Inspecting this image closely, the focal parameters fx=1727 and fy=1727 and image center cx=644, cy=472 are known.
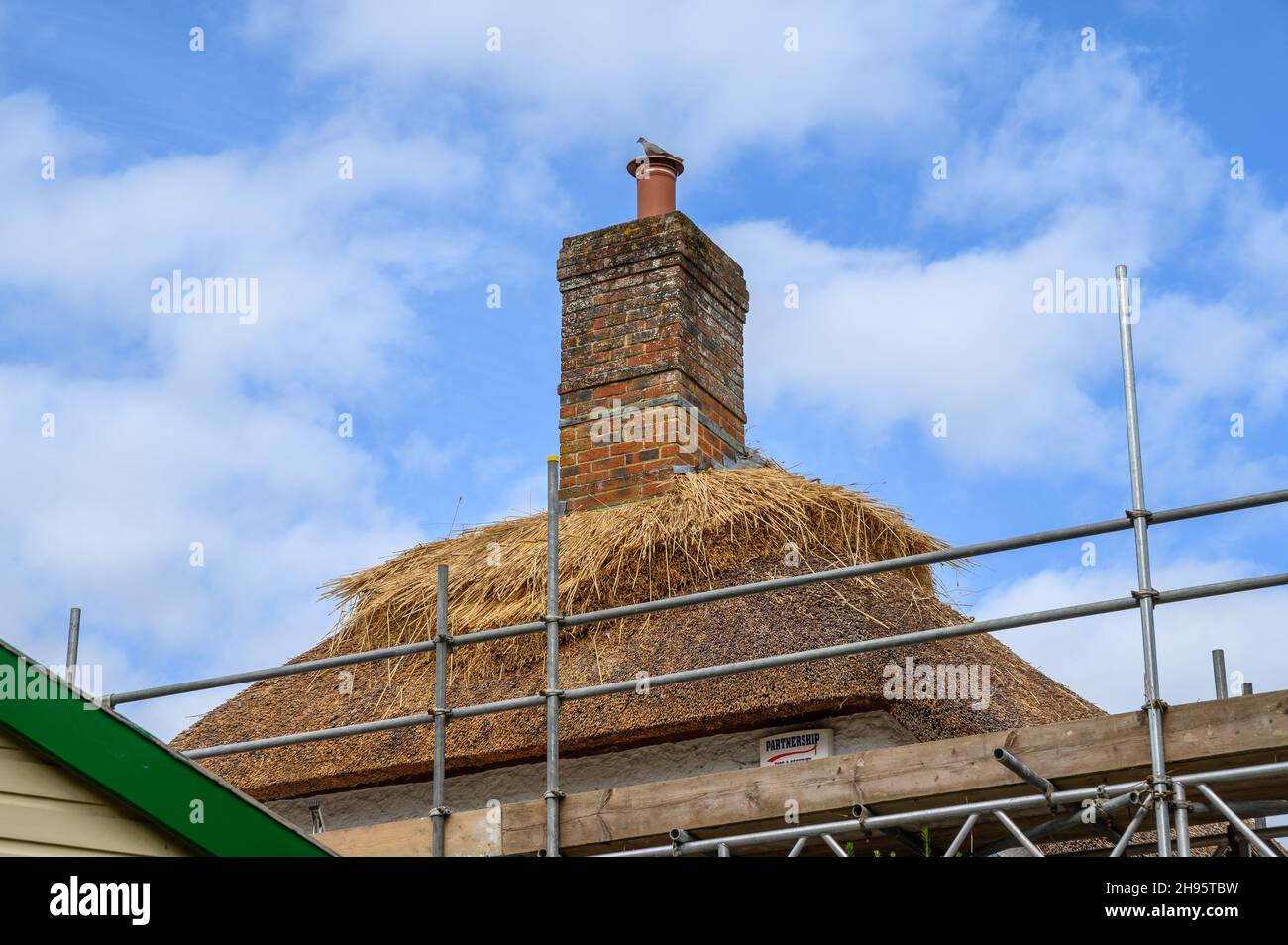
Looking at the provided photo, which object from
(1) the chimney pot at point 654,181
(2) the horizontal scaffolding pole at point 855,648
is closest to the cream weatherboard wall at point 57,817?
(2) the horizontal scaffolding pole at point 855,648

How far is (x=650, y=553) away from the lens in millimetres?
8062

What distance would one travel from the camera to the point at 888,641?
6.19 metres

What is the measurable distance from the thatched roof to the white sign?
9 cm

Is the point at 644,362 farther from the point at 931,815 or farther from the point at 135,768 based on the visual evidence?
the point at 135,768

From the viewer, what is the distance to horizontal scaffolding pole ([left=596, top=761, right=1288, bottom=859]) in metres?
5.45

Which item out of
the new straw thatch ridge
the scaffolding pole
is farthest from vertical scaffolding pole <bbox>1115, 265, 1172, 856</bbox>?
the scaffolding pole

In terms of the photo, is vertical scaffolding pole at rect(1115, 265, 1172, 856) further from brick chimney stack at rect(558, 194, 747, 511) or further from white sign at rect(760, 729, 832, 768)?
brick chimney stack at rect(558, 194, 747, 511)

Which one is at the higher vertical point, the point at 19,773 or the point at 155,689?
the point at 155,689

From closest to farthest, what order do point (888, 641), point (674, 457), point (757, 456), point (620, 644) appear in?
point (888, 641) < point (620, 644) < point (674, 457) < point (757, 456)
